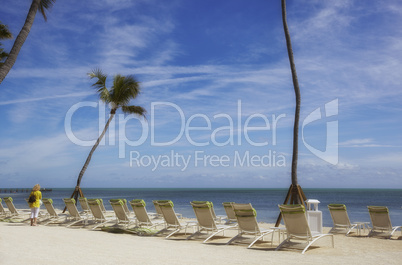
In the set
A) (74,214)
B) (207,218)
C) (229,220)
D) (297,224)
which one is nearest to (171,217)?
(207,218)

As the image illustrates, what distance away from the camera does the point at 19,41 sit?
921 cm

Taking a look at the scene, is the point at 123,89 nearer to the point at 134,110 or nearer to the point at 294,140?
the point at 134,110

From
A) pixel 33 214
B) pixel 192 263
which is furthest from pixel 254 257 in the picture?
pixel 33 214

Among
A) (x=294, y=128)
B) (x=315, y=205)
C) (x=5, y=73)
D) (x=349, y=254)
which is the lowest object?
(x=349, y=254)

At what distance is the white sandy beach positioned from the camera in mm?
6633

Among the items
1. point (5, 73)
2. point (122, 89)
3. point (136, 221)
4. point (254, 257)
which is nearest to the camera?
point (254, 257)

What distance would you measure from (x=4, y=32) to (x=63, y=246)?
10.4 meters

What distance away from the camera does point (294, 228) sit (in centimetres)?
834

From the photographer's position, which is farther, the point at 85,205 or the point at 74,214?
the point at 85,205

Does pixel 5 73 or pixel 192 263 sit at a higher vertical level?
pixel 5 73

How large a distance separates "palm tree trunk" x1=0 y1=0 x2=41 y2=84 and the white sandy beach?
366 centimetres

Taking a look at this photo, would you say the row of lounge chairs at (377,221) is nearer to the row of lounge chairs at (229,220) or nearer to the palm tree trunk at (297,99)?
the row of lounge chairs at (229,220)

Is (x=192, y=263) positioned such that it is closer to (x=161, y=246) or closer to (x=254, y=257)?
(x=254, y=257)

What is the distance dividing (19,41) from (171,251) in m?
5.84
